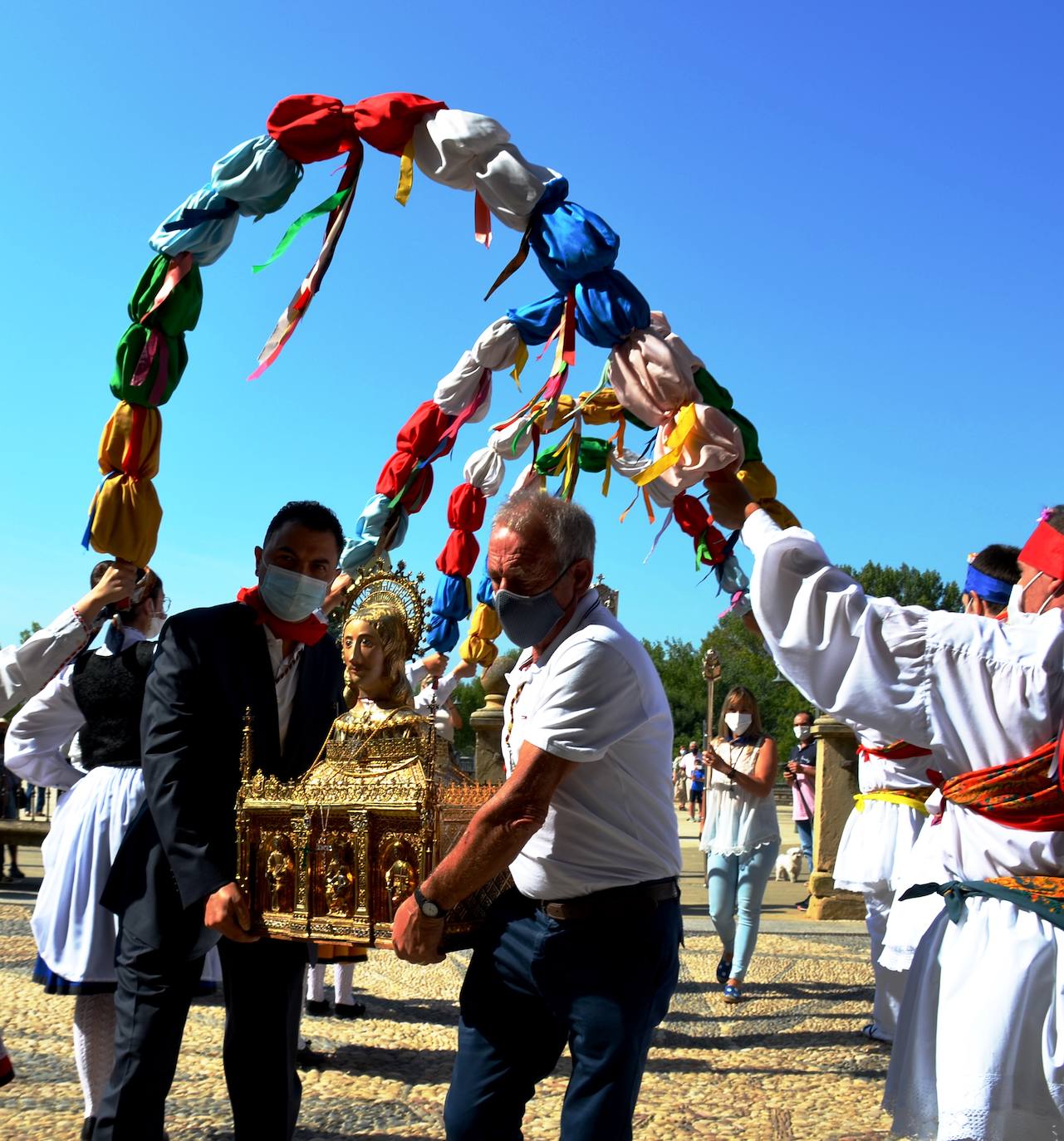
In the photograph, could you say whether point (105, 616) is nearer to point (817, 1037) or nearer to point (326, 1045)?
point (326, 1045)

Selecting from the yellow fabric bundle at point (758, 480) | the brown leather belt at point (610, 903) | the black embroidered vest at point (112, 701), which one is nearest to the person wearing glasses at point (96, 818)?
the black embroidered vest at point (112, 701)

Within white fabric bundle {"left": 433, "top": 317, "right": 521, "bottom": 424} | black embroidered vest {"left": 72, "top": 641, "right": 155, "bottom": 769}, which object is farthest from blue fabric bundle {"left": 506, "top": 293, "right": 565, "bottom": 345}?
black embroidered vest {"left": 72, "top": 641, "right": 155, "bottom": 769}

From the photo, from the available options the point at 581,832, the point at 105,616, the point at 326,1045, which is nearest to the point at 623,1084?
the point at 581,832

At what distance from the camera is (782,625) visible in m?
2.81

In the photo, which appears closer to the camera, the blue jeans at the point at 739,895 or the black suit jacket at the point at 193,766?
the black suit jacket at the point at 193,766

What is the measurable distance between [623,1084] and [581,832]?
1.86 feet

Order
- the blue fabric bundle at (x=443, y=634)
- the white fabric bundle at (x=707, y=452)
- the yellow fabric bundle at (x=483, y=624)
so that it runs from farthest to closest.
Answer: the yellow fabric bundle at (x=483, y=624) → the blue fabric bundle at (x=443, y=634) → the white fabric bundle at (x=707, y=452)

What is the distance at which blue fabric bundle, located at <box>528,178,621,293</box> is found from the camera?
409cm

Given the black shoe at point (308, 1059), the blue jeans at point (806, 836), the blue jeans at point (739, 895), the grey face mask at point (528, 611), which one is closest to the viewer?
the grey face mask at point (528, 611)

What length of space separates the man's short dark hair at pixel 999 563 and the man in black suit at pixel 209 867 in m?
2.52

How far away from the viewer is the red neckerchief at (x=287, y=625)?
12.1ft

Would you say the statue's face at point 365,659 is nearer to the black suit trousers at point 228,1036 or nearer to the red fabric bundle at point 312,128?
the black suit trousers at point 228,1036

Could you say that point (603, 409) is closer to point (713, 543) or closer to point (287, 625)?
point (713, 543)

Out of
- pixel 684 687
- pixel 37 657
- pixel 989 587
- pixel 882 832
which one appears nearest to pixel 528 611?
pixel 37 657
